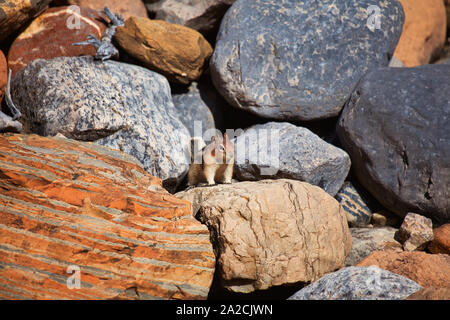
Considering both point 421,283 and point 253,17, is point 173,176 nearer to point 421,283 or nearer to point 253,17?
point 253,17

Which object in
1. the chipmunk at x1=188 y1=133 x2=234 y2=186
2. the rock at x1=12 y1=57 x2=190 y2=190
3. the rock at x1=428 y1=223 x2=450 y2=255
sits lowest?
the rock at x1=428 y1=223 x2=450 y2=255

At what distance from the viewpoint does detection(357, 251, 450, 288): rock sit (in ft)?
12.5

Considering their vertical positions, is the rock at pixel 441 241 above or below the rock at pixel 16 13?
below

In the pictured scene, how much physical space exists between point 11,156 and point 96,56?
1.94 meters

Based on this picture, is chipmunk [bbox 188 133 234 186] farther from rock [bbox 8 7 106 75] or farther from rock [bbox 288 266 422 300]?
rock [bbox 8 7 106 75]

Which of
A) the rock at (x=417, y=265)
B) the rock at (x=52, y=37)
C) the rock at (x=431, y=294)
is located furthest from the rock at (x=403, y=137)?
the rock at (x=52, y=37)

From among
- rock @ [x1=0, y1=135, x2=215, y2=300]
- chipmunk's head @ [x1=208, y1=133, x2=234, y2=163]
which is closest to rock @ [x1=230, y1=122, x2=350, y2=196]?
chipmunk's head @ [x1=208, y1=133, x2=234, y2=163]

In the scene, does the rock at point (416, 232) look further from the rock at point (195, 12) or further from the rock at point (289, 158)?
the rock at point (195, 12)

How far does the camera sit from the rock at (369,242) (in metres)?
4.51

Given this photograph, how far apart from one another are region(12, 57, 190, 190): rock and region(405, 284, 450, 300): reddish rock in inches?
112

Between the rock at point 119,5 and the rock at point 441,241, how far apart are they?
5.03 m

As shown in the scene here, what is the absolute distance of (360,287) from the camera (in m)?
3.35

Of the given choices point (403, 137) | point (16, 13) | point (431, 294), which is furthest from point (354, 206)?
point (16, 13)

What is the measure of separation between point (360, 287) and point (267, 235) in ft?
3.07
